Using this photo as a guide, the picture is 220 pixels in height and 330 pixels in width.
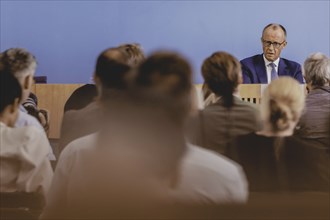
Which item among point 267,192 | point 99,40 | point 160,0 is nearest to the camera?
point 267,192

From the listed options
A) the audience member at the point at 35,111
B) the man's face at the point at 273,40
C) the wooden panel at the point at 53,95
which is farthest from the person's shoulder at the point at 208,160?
the man's face at the point at 273,40

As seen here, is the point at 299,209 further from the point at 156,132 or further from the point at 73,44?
the point at 73,44

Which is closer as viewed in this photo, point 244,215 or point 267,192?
point 244,215

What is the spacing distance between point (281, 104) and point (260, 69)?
0.83 meters

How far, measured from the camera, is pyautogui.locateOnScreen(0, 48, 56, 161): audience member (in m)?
1.12

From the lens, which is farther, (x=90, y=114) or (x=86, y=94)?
(x=86, y=94)

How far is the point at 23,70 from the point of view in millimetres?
1131

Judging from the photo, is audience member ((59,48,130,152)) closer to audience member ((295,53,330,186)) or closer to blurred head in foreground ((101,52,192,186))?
blurred head in foreground ((101,52,192,186))

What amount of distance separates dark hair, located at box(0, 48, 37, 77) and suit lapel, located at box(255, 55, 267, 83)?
806 millimetres

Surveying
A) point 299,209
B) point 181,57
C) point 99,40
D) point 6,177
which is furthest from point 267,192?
point 99,40

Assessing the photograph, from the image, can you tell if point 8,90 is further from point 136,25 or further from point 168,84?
point 136,25

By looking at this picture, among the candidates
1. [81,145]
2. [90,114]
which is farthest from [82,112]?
[81,145]

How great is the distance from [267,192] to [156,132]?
7.4 inches

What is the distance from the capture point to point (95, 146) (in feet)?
2.95
